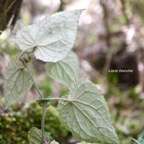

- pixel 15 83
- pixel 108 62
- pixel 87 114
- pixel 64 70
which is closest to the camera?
pixel 87 114

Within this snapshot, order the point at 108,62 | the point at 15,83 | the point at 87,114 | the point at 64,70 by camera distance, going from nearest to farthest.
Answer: the point at 87,114
the point at 15,83
the point at 64,70
the point at 108,62

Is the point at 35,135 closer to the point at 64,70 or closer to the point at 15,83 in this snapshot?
the point at 15,83

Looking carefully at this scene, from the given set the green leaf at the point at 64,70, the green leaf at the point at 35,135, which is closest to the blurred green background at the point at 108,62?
the green leaf at the point at 64,70

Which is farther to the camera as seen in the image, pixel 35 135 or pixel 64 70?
pixel 64 70

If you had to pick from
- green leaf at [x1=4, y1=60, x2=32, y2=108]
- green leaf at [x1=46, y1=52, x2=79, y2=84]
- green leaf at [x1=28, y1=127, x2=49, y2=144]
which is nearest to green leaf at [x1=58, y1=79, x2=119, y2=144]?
green leaf at [x1=28, y1=127, x2=49, y2=144]

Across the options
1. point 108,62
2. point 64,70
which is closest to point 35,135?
point 64,70

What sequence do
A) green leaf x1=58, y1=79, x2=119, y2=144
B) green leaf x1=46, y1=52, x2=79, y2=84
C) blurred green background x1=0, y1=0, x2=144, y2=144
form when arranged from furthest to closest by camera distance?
blurred green background x1=0, y1=0, x2=144, y2=144 < green leaf x1=46, y1=52, x2=79, y2=84 < green leaf x1=58, y1=79, x2=119, y2=144

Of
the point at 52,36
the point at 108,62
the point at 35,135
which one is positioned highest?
the point at 52,36

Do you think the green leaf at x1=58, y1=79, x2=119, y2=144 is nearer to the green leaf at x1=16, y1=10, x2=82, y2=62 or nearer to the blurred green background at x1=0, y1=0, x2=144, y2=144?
the green leaf at x1=16, y1=10, x2=82, y2=62

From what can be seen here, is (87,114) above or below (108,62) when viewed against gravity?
above
